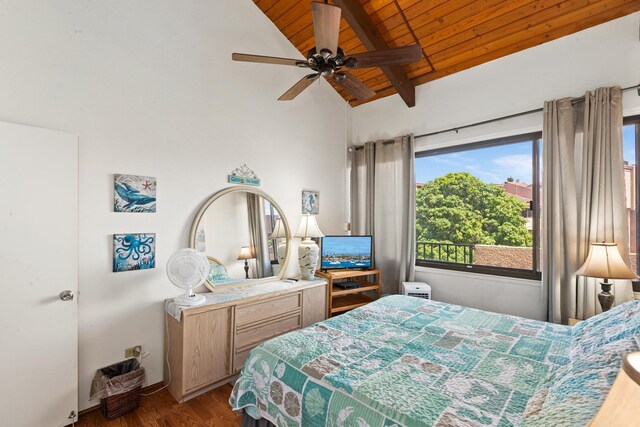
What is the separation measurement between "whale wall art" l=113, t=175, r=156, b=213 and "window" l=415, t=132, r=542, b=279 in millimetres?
2900

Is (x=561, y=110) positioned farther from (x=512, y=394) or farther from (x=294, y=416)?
(x=294, y=416)

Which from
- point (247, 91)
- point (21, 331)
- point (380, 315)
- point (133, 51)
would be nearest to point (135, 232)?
point (21, 331)

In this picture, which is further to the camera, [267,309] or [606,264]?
[267,309]

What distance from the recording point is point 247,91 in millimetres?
2969

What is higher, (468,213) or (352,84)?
(352,84)

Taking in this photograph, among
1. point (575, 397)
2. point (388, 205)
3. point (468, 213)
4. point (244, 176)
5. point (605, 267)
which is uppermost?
point (244, 176)

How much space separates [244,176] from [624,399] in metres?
2.86

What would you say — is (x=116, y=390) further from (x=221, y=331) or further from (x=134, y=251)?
(x=134, y=251)

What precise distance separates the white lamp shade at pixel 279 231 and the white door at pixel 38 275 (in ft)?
5.47

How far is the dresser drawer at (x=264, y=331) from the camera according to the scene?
7.99ft

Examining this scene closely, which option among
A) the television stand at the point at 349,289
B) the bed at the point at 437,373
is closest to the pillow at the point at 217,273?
the television stand at the point at 349,289

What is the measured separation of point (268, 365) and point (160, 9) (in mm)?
2832

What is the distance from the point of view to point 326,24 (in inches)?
68.6

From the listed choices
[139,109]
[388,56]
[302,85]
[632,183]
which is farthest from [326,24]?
[632,183]
